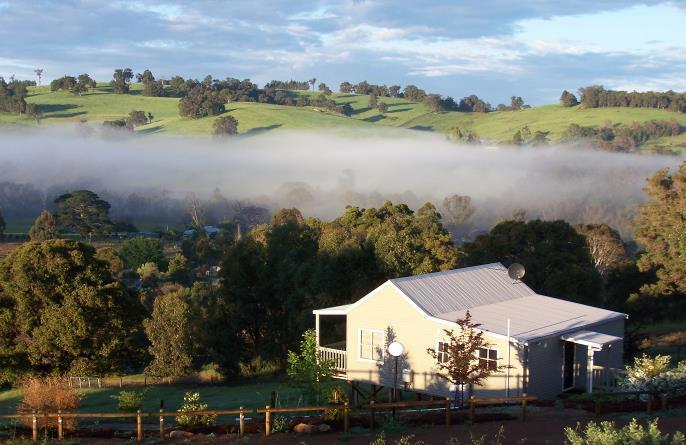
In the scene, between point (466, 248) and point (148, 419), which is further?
point (466, 248)

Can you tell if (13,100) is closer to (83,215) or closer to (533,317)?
(83,215)

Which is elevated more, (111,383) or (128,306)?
(128,306)

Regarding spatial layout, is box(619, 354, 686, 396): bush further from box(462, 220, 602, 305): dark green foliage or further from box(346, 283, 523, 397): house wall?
box(462, 220, 602, 305): dark green foliage

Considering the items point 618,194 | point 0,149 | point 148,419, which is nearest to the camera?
point 148,419

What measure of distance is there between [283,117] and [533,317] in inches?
6446

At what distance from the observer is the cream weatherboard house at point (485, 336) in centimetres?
1953

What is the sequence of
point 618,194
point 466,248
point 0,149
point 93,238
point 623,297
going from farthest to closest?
point 0,149
point 618,194
point 93,238
point 623,297
point 466,248

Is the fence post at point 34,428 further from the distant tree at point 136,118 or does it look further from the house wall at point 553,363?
the distant tree at point 136,118

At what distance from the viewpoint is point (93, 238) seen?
279 ft

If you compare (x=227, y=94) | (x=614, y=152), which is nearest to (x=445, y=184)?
(x=614, y=152)

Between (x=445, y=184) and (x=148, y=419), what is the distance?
120758 millimetres

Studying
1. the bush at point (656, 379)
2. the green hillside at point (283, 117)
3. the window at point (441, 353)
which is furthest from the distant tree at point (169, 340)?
the green hillside at point (283, 117)

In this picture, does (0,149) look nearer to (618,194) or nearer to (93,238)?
(93,238)

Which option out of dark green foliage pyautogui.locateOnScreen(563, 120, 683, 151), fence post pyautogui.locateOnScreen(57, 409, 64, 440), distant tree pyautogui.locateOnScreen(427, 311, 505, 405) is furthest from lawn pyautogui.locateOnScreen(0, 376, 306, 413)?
dark green foliage pyautogui.locateOnScreen(563, 120, 683, 151)
